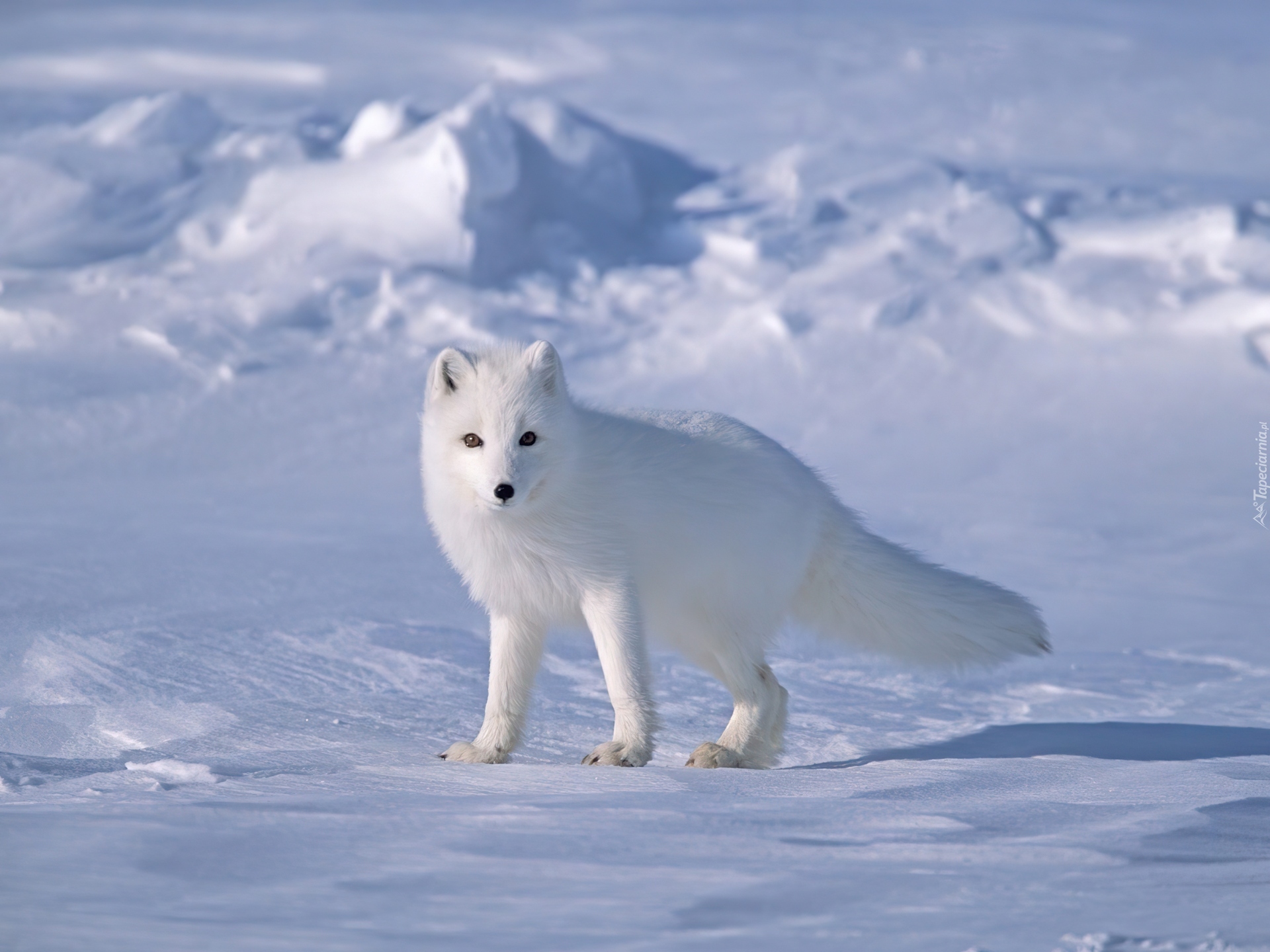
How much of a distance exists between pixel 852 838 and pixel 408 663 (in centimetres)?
199

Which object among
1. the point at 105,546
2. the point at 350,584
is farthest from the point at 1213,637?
the point at 105,546

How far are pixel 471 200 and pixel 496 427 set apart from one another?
5113 millimetres

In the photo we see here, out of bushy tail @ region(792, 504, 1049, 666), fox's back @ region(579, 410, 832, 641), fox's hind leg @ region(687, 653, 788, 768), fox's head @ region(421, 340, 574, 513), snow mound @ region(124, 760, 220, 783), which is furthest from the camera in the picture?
bushy tail @ region(792, 504, 1049, 666)

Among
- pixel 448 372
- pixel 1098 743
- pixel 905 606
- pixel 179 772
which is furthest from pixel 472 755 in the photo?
pixel 1098 743

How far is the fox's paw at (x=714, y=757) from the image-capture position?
9.18 ft

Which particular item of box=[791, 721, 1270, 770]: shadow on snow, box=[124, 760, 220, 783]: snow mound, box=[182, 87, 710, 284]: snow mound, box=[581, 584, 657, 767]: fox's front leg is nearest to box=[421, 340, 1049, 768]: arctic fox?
box=[581, 584, 657, 767]: fox's front leg

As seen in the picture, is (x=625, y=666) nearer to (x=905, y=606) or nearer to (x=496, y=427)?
(x=496, y=427)

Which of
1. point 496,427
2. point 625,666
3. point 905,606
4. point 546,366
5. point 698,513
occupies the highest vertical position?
point 546,366

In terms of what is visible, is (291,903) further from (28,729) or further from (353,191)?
(353,191)

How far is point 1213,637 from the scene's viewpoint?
4.18m

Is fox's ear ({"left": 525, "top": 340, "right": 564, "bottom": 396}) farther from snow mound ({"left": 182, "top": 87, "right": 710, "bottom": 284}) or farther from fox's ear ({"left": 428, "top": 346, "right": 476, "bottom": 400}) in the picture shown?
snow mound ({"left": 182, "top": 87, "right": 710, "bottom": 284})

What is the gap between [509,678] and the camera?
2.90 metres

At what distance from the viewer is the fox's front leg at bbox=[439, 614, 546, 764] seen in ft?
9.34

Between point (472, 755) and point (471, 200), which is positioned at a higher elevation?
point (471, 200)
